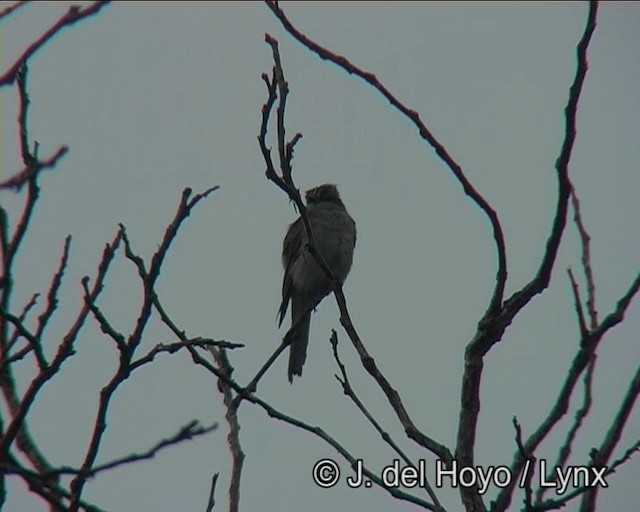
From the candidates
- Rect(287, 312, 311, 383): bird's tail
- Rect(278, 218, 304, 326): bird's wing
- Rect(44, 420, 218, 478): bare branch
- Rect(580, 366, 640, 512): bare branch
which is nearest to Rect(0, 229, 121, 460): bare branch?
Rect(44, 420, 218, 478): bare branch

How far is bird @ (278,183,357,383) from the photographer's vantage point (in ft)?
30.1

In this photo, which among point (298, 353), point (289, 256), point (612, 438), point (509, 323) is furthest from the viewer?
point (289, 256)

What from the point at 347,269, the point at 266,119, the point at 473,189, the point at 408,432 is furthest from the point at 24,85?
the point at 347,269

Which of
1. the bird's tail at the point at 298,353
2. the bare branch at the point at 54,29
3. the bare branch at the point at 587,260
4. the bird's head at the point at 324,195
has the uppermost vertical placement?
the bird's head at the point at 324,195

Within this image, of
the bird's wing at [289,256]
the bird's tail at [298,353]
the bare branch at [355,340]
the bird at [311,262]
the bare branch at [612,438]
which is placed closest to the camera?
the bare branch at [612,438]

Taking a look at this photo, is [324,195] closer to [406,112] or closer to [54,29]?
[406,112]

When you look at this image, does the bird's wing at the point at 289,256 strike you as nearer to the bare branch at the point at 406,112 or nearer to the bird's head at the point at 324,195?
the bird's head at the point at 324,195

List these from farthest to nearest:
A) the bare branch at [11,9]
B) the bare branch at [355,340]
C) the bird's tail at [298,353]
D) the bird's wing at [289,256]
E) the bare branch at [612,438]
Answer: the bird's wing at [289,256]
the bird's tail at [298,353]
the bare branch at [355,340]
the bare branch at [612,438]
the bare branch at [11,9]

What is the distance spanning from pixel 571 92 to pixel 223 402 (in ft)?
6.79

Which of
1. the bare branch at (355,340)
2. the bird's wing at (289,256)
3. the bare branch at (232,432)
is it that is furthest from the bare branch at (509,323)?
the bird's wing at (289,256)

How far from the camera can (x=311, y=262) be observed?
368 inches

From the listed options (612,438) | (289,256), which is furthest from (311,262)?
(612,438)

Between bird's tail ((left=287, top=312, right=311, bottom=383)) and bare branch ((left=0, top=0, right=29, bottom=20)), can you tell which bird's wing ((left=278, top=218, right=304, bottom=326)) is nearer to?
bird's tail ((left=287, top=312, right=311, bottom=383))

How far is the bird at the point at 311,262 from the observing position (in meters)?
9.17
